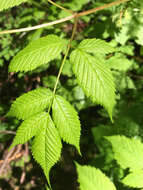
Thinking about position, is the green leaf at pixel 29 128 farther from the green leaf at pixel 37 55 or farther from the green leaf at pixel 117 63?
the green leaf at pixel 117 63

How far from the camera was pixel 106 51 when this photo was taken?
103cm

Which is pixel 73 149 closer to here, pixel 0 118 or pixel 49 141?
pixel 0 118

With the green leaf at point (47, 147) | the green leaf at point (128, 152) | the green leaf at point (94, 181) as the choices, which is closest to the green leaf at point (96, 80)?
the green leaf at point (47, 147)

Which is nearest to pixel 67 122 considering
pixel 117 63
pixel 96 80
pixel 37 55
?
pixel 96 80

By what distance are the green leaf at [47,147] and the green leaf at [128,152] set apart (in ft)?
2.13

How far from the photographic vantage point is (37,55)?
104cm

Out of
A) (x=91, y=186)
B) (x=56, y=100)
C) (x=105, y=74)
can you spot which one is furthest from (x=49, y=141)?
(x=91, y=186)

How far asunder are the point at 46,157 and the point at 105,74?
526 mm

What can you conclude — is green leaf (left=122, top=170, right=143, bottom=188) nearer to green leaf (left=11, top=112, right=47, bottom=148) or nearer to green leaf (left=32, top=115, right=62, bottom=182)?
green leaf (left=32, top=115, right=62, bottom=182)

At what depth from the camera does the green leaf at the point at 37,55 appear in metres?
1.02

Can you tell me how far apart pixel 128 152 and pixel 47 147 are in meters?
0.71

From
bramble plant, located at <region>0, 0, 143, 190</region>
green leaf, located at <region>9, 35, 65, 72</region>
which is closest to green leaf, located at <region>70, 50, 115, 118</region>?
bramble plant, located at <region>0, 0, 143, 190</region>

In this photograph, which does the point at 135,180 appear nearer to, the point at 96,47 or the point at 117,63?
the point at 96,47

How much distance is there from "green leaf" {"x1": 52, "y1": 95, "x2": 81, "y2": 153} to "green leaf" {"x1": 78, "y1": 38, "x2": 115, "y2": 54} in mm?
333
